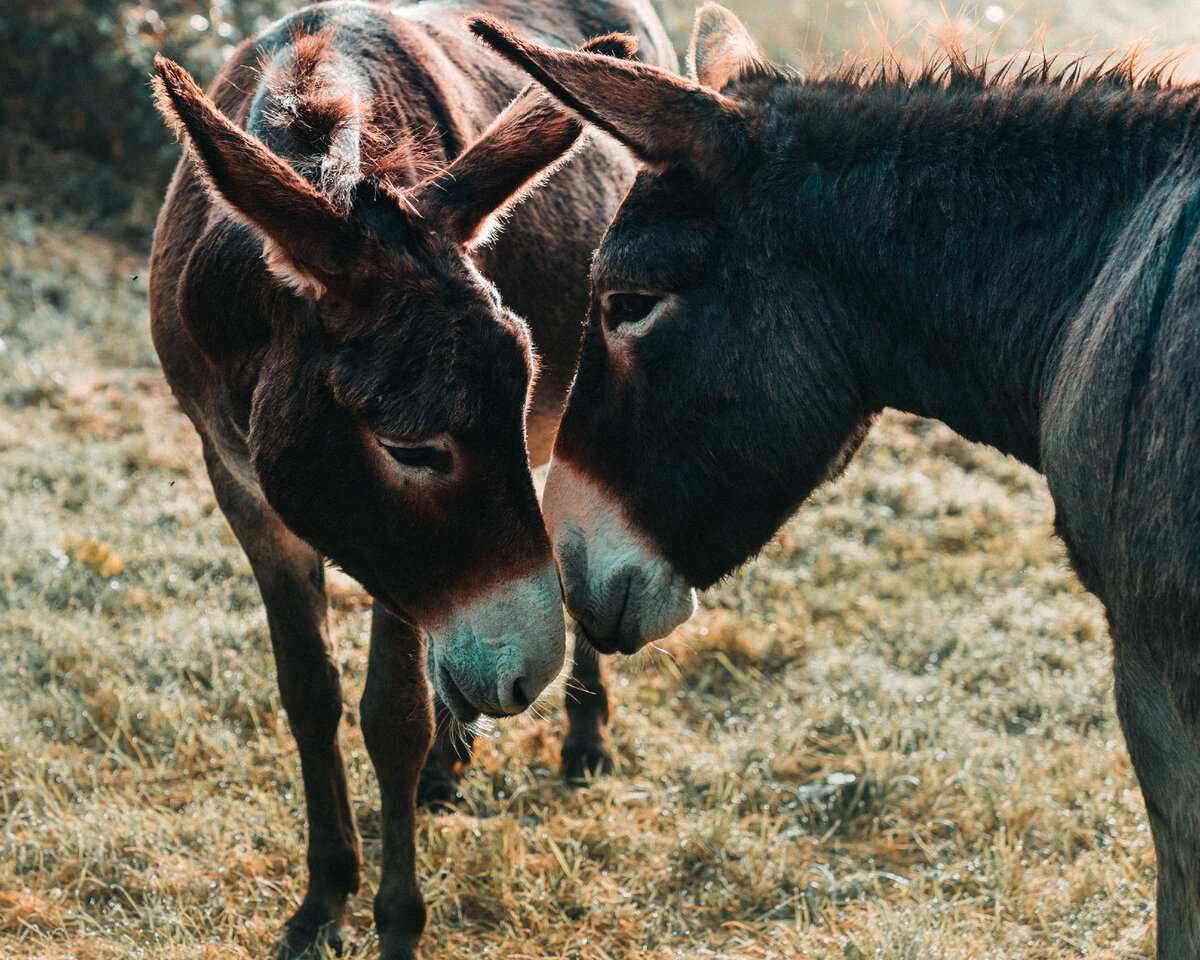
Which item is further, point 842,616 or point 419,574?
point 842,616

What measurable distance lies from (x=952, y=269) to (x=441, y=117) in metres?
1.48

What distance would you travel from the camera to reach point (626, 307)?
228 cm

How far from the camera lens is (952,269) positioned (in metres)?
2.10

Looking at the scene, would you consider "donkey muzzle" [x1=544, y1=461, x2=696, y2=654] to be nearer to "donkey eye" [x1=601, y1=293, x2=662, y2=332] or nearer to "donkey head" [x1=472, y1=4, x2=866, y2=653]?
"donkey head" [x1=472, y1=4, x2=866, y2=653]

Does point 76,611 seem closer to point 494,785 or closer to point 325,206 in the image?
point 494,785

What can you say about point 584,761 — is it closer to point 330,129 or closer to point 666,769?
point 666,769

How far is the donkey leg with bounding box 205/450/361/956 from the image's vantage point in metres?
2.79

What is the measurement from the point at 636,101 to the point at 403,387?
743 mm

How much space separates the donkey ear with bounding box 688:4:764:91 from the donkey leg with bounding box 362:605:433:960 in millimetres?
1621

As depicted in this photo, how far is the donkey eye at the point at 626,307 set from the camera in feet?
7.39

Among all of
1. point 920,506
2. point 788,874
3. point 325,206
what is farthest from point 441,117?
point 920,506

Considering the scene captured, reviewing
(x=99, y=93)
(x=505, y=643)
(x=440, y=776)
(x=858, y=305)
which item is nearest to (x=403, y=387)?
(x=505, y=643)

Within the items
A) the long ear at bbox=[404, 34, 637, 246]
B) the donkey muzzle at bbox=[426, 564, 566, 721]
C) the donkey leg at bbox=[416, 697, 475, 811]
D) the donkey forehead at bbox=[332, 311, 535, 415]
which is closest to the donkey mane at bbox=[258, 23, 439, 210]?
the long ear at bbox=[404, 34, 637, 246]

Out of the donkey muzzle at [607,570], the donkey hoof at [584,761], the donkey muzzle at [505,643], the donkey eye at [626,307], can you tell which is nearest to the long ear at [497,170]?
the donkey eye at [626,307]
